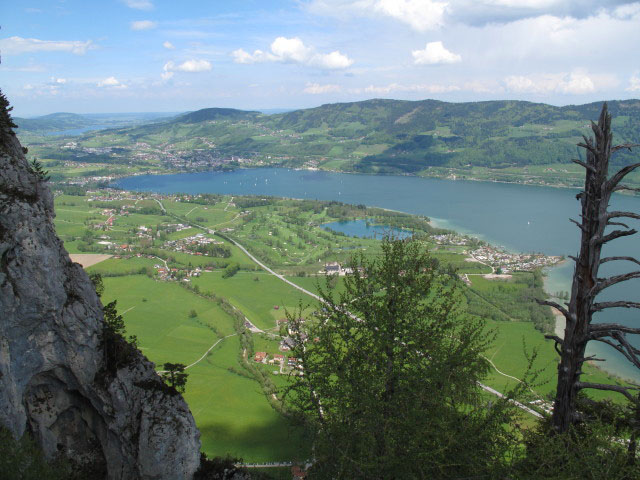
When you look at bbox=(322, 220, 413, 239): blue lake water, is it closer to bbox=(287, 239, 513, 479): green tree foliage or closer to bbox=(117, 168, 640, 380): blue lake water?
bbox=(117, 168, 640, 380): blue lake water

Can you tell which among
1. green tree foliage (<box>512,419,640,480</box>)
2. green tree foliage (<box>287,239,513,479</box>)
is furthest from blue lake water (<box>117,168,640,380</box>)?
green tree foliage (<box>512,419,640,480</box>)

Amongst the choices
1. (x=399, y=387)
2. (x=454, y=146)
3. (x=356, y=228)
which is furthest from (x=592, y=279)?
(x=454, y=146)

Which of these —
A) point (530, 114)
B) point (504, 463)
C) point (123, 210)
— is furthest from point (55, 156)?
point (530, 114)

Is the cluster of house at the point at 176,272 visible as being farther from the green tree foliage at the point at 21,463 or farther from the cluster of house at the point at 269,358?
the green tree foliage at the point at 21,463

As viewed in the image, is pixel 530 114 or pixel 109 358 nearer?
pixel 109 358

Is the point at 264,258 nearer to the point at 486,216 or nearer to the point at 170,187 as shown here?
the point at 486,216
